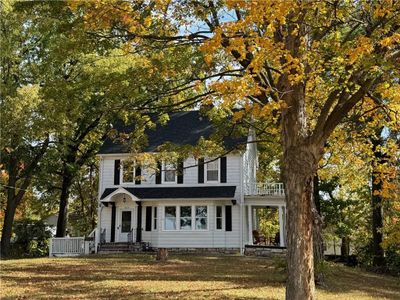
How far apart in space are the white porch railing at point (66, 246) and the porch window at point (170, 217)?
16.8 feet

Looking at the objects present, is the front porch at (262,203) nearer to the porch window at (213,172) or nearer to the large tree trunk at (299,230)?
the porch window at (213,172)

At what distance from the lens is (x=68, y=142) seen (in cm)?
2756

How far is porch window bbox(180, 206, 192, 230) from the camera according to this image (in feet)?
94.6

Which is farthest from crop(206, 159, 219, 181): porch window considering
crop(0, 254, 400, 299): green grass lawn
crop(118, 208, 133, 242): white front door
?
crop(0, 254, 400, 299): green grass lawn

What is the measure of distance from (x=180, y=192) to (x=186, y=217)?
1.58 meters

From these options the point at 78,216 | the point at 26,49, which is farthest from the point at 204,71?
the point at 78,216

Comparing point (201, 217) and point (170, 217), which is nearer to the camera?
point (201, 217)

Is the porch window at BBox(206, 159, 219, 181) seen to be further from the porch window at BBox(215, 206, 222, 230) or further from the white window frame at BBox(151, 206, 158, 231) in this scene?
the white window frame at BBox(151, 206, 158, 231)

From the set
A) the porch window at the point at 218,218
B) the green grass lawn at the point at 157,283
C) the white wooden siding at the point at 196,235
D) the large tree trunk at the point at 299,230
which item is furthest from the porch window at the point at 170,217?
the large tree trunk at the point at 299,230

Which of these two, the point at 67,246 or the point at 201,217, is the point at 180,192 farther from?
the point at 67,246

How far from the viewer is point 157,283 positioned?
44.6 feet

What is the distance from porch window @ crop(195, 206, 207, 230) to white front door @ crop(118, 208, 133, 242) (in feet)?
13.9

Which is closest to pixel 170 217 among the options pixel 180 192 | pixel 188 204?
pixel 188 204

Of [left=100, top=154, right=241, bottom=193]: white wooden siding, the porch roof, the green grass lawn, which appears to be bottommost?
the green grass lawn
